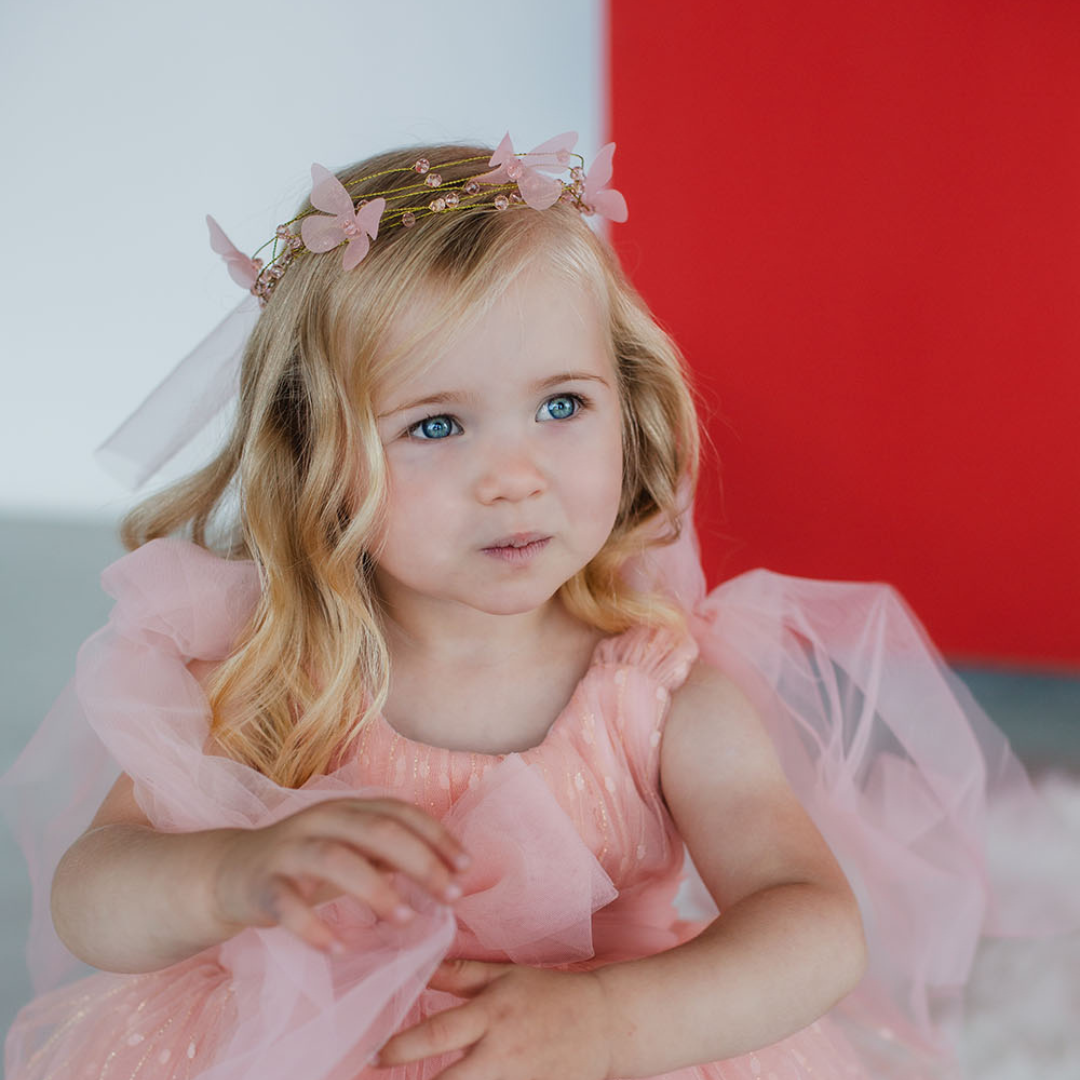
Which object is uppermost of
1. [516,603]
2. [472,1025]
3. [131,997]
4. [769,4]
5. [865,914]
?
[769,4]

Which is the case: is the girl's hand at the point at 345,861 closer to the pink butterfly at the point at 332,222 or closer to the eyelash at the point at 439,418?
the eyelash at the point at 439,418

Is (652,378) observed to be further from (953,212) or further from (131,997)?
(953,212)

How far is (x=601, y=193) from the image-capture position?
3.18ft

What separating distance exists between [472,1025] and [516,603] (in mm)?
302

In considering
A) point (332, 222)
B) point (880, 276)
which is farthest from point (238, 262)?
point (880, 276)

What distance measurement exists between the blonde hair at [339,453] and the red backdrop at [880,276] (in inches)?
29.4

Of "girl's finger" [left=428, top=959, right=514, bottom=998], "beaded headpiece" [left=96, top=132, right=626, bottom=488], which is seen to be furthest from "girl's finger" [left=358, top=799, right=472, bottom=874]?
"beaded headpiece" [left=96, top=132, right=626, bottom=488]

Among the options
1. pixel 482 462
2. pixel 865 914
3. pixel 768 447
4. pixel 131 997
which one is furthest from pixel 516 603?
pixel 768 447

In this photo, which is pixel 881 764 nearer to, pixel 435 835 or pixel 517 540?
pixel 517 540

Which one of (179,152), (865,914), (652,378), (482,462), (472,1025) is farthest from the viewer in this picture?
(179,152)

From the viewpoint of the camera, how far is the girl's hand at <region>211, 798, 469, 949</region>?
60 cm

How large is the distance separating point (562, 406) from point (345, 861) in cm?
39

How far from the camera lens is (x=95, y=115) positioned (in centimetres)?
264

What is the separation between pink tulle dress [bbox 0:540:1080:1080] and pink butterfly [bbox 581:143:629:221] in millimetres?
301
